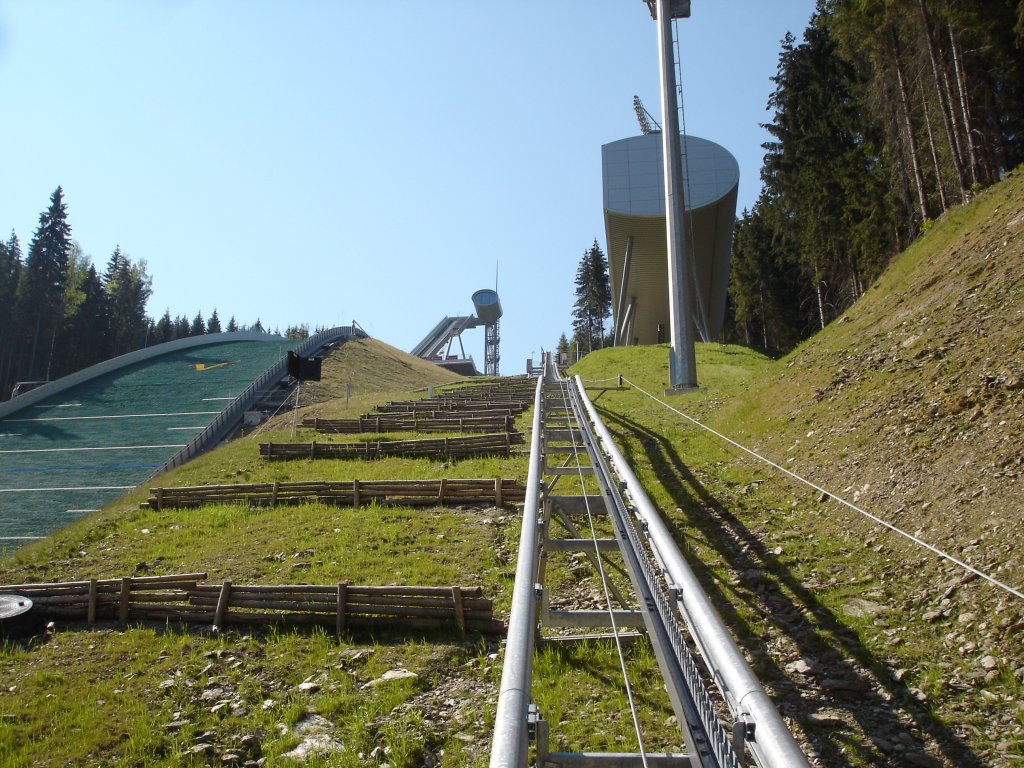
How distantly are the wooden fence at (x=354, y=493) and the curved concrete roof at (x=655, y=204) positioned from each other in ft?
98.8

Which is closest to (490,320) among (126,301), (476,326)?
(476,326)

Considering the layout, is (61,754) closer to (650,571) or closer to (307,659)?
(307,659)

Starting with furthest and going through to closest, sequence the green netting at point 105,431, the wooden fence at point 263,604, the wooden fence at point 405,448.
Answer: the green netting at point 105,431
the wooden fence at point 405,448
the wooden fence at point 263,604

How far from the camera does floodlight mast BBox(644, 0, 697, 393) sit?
69.8ft

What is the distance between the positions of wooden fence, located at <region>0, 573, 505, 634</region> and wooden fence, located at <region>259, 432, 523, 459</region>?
10.0 m

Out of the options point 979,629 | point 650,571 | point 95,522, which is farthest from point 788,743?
point 95,522

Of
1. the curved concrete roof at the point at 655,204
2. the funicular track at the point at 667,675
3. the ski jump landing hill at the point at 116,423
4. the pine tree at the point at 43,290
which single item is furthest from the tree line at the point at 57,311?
the funicular track at the point at 667,675

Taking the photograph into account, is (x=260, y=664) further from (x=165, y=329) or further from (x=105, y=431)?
(x=165, y=329)

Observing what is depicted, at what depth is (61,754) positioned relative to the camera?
683cm

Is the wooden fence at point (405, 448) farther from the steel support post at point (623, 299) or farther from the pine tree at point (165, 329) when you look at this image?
the pine tree at point (165, 329)

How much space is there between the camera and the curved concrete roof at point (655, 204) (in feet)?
144

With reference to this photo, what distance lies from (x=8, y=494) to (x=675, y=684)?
26129mm

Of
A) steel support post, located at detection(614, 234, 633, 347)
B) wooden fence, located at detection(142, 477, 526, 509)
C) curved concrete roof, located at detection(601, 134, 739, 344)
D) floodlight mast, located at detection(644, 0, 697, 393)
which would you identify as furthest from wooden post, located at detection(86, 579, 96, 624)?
steel support post, located at detection(614, 234, 633, 347)

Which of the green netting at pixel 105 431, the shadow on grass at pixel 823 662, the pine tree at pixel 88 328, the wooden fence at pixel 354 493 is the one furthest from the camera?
the pine tree at pixel 88 328
